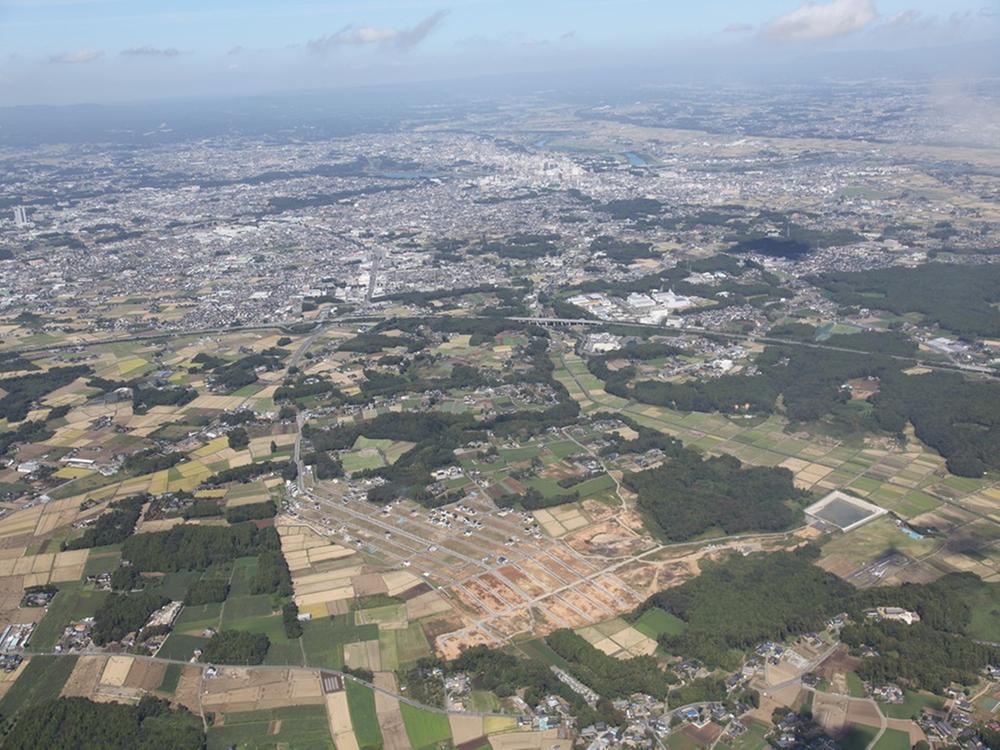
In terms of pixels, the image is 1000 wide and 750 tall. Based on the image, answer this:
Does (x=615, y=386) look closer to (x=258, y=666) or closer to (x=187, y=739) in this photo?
(x=258, y=666)

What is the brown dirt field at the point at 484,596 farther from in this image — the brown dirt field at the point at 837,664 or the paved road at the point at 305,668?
the brown dirt field at the point at 837,664

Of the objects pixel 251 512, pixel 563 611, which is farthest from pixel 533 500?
pixel 251 512

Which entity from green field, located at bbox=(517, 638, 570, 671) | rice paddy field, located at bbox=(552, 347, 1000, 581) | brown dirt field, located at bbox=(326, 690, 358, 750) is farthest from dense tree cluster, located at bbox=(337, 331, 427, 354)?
brown dirt field, located at bbox=(326, 690, 358, 750)

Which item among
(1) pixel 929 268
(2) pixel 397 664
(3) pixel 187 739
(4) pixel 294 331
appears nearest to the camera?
(3) pixel 187 739

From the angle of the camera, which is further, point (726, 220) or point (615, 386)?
point (726, 220)

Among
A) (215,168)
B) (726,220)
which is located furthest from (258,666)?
(215,168)

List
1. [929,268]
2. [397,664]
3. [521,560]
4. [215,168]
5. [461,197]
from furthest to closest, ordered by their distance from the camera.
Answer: [215,168]
[461,197]
[929,268]
[521,560]
[397,664]

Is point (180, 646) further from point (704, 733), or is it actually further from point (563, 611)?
point (704, 733)
